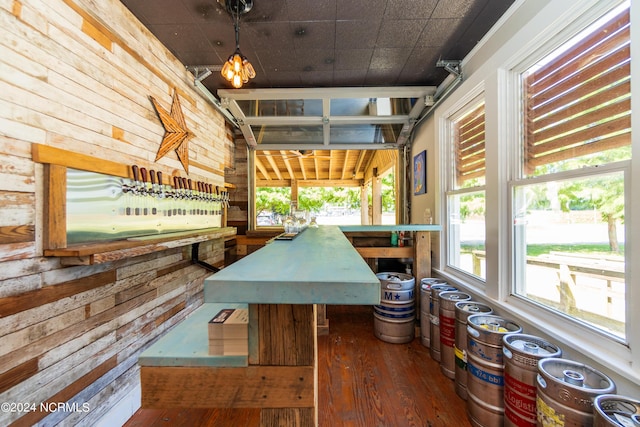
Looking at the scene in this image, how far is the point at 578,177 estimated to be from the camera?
54.0 inches

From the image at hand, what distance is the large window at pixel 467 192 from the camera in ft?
7.41

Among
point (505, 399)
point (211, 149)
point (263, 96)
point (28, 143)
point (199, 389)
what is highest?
point (263, 96)

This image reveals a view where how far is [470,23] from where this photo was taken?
1921mm

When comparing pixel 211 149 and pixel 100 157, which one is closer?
pixel 100 157

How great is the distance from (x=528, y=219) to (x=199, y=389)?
2.01 metres

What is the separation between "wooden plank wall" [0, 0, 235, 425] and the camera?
1127mm

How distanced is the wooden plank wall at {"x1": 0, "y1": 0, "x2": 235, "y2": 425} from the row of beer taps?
126 mm

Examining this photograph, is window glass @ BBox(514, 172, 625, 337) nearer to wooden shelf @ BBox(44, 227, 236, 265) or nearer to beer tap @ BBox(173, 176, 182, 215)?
wooden shelf @ BBox(44, 227, 236, 265)

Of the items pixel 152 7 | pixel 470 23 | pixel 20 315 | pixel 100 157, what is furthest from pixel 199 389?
pixel 470 23

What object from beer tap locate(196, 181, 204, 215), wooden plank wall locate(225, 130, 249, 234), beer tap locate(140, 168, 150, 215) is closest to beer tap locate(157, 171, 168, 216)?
beer tap locate(140, 168, 150, 215)

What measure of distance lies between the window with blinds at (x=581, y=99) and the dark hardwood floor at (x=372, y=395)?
165 cm

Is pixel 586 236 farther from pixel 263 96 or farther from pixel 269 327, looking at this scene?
pixel 263 96

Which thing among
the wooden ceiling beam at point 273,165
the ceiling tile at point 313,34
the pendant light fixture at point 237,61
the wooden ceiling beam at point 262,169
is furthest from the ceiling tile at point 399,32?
the wooden ceiling beam at point 262,169

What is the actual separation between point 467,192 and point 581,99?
1101mm
